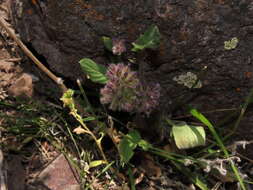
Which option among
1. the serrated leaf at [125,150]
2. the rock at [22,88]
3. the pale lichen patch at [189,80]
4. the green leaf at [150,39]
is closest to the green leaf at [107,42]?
the green leaf at [150,39]

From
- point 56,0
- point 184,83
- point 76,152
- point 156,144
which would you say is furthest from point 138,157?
point 56,0

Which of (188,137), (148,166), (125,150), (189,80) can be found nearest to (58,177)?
(125,150)

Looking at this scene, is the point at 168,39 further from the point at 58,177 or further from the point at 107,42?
the point at 58,177

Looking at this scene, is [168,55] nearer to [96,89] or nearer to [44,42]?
[96,89]

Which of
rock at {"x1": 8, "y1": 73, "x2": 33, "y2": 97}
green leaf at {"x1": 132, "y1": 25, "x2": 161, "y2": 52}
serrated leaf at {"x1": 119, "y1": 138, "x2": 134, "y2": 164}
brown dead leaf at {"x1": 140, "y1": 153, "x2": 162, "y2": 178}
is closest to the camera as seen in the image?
green leaf at {"x1": 132, "y1": 25, "x2": 161, "y2": 52}

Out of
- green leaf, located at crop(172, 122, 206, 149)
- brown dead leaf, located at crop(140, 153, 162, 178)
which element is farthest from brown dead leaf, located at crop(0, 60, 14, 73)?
green leaf, located at crop(172, 122, 206, 149)

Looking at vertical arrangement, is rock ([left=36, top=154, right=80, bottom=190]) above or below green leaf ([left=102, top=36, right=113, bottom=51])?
below

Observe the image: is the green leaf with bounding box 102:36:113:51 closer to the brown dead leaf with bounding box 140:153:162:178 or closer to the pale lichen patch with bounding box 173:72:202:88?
the pale lichen patch with bounding box 173:72:202:88
